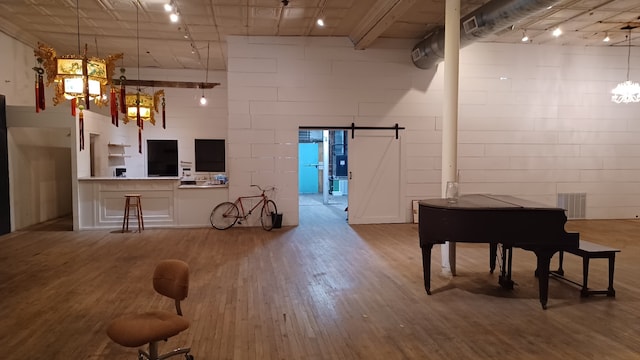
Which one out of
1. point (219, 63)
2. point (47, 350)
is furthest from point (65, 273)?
point (219, 63)

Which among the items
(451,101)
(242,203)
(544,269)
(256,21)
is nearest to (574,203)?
(451,101)

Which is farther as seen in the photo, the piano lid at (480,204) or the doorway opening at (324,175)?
the doorway opening at (324,175)

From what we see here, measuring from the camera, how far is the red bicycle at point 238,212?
8320 millimetres

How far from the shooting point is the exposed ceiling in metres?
6.67

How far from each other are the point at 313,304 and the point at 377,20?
5075 mm

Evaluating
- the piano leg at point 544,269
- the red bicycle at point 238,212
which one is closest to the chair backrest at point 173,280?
the piano leg at point 544,269

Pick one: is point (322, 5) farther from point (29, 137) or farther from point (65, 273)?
point (29, 137)

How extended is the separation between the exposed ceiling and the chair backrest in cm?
508

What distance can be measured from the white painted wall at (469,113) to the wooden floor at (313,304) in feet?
8.37

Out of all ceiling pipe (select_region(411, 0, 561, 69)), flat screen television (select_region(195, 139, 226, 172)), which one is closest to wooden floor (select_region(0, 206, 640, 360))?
ceiling pipe (select_region(411, 0, 561, 69))

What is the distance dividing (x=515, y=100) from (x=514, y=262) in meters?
4.75

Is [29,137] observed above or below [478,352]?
above

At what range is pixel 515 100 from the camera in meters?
8.98

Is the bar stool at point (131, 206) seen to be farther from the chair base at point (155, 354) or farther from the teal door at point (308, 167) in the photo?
the teal door at point (308, 167)
